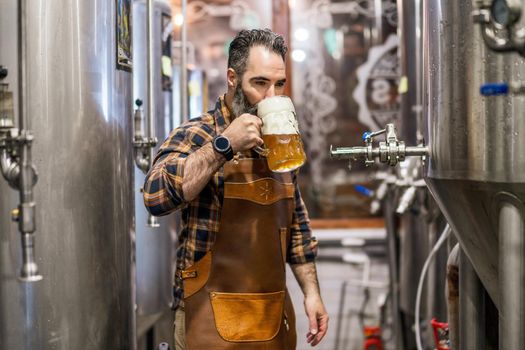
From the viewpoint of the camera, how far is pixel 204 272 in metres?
1.69

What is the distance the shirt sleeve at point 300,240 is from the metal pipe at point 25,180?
0.85m

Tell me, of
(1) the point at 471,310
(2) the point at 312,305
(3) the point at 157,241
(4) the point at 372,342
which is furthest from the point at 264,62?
(4) the point at 372,342

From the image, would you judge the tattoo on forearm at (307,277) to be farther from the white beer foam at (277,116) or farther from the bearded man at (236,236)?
the white beer foam at (277,116)

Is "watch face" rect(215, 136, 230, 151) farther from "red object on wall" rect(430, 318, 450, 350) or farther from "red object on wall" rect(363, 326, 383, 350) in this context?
"red object on wall" rect(363, 326, 383, 350)

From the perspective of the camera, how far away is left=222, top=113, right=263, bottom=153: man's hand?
1.52m

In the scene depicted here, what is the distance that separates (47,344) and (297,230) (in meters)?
0.78

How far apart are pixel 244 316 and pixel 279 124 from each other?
52 cm

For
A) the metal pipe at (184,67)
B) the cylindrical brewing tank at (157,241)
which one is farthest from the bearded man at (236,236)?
the cylindrical brewing tank at (157,241)

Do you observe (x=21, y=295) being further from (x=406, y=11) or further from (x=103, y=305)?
(x=406, y=11)

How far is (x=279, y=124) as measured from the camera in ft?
Answer: 5.07

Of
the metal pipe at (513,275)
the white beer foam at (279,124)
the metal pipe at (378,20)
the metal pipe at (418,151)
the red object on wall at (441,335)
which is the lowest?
the red object on wall at (441,335)

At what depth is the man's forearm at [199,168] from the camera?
1.52 metres

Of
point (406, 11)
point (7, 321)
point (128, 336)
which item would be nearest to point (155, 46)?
point (406, 11)

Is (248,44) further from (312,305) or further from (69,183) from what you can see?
(312,305)
